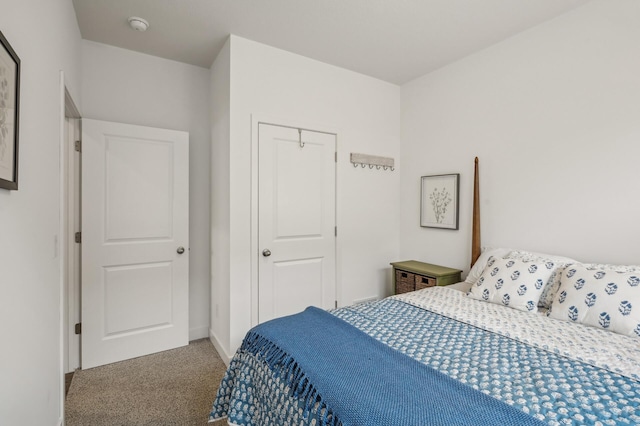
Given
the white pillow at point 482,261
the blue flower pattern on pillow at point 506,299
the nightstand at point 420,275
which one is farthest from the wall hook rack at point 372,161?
the blue flower pattern on pillow at point 506,299

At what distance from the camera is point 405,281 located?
125 inches

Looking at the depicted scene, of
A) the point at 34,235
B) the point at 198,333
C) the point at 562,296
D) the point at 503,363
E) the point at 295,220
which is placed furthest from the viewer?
the point at 198,333

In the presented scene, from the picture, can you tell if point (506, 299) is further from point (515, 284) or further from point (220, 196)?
point (220, 196)

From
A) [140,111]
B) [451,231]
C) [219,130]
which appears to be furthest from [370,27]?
[140,111]

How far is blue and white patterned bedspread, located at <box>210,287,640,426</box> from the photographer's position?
3.35 ft

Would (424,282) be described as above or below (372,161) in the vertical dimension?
below

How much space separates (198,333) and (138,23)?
9.02 feet

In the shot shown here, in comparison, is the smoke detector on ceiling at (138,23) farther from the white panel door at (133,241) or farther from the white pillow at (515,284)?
the white pillow at (515,284)

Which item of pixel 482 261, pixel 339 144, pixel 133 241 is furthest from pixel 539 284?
pixel 133 241

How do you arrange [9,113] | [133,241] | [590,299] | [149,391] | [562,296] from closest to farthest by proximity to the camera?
[9,113] < [590,299] < [562,296] < [149,391] < [133,241]

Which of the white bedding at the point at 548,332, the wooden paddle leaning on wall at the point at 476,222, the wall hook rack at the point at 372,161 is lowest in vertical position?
the white bedding at the point at 548,332

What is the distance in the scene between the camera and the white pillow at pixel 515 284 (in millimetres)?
1903

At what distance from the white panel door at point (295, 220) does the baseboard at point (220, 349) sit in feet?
1.29

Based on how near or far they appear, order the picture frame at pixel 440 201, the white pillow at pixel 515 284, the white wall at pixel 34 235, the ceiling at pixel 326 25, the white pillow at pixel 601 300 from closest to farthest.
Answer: the white wall at pixel 34 235
the white pillow at pixel 601 300
the white pillow at pixel 515 284
the ceiling at pixel 326 25
the picture frame at pixel 440 201
